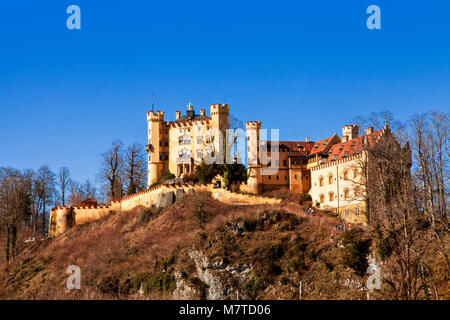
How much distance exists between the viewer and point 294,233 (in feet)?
198

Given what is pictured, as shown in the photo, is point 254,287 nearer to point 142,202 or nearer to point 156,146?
point 142,202

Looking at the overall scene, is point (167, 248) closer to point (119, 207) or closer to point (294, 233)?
point (294, 233)

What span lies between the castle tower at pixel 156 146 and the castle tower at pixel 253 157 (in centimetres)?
1498

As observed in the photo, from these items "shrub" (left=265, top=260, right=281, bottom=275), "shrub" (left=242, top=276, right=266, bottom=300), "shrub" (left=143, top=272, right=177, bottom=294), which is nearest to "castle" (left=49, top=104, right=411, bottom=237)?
"shrub" (left=265, top=260, right=281, bottom=275)

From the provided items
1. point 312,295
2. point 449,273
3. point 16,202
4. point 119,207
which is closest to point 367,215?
point 312,295

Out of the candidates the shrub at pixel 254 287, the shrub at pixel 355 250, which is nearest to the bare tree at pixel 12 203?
the shrub at pixel 254 287

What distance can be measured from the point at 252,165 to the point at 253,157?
1.35 metres

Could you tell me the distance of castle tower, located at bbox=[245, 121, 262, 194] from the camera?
7556 cm

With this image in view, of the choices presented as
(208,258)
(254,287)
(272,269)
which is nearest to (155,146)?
(208,258)

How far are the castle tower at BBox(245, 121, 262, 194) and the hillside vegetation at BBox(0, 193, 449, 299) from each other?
705 cm

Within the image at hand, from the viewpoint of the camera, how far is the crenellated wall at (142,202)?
70062mm

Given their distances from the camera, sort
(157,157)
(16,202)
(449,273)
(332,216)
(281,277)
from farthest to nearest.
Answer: (157,157)
(16,202)
(332,216)
(281,277)
(449,273)

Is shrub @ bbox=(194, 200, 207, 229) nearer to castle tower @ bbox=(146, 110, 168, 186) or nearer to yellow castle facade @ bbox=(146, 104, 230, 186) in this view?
yellow castle facade @ bbox=(146, 104, 230, 186)
